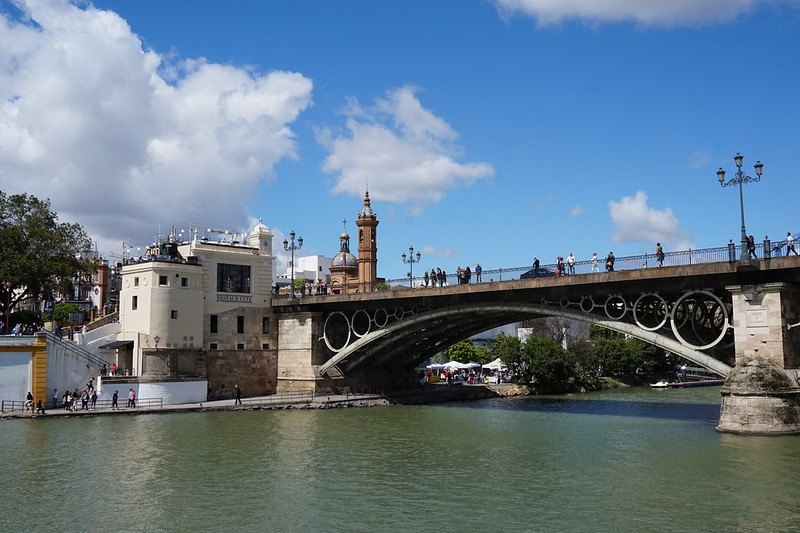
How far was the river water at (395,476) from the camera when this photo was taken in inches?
759

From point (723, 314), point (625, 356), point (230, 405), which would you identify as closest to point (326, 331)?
point (230, 405)

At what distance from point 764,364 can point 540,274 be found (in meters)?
11.8

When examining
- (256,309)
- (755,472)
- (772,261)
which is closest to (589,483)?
(755,472)

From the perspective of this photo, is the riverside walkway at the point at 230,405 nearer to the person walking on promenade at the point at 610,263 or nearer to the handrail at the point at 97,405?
the handrail at the point at 97,405

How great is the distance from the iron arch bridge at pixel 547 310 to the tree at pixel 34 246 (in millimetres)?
13307

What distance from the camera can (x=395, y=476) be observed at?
2473 centimetres

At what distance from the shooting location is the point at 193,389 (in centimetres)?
4725

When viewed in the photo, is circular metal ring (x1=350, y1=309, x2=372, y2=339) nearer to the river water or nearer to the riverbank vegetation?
the river water

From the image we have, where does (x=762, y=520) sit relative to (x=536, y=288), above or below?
below

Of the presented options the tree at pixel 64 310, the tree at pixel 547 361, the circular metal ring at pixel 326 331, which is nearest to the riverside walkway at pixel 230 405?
the circular metal ring at pixel 326 331

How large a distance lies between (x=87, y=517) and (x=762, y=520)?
52.4 ft

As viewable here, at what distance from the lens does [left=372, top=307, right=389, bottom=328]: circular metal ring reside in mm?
48100

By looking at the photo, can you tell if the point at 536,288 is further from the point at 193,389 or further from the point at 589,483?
the point at 193,389

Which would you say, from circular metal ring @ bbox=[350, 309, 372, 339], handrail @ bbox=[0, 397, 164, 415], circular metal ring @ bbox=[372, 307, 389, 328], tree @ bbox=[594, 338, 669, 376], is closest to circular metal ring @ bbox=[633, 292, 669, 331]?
circular metal ring @ bbox=[372, 307, 389, 328]
